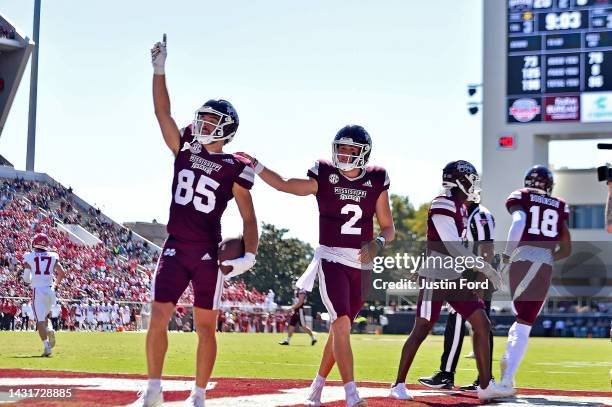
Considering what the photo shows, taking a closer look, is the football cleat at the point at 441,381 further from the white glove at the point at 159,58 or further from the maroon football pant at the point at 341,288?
the white glove at the point at 159,58

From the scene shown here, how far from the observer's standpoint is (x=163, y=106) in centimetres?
776

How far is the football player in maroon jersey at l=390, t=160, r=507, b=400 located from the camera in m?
9.24

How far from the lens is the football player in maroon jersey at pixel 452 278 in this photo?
364 inches

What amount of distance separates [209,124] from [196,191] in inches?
19.1

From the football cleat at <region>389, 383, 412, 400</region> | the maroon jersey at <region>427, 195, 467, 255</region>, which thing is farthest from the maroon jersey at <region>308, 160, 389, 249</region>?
the football cleat at <region>389, 383, 412, 400</region>

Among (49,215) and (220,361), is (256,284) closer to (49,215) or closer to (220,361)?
(49,215)

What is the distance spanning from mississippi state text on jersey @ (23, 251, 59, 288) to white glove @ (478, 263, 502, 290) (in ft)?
26.8

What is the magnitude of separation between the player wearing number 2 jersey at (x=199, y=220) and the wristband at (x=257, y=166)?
0.28m

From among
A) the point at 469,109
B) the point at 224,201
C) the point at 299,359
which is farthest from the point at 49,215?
the point at 224,201

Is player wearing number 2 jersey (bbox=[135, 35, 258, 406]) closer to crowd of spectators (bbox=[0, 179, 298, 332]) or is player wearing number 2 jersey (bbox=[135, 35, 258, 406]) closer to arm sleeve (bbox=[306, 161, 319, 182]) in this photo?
arm sleeve (bbox=[306, 161, 319, 182])

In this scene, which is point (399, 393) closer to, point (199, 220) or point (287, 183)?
point (287, 183)

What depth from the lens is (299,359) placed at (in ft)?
56.1

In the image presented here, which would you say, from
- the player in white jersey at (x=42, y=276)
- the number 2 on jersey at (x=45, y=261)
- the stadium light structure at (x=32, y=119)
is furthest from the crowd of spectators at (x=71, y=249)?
the number 2 on jersey at (x=45, y=261)

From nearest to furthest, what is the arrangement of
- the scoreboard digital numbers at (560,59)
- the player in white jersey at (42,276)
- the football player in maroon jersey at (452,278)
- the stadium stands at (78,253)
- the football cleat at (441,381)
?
the football player in maroon jersey at (452,278)
the football cleat at (441,381)
the player in white jersey at (42,276)
the stadium stands at (78,253)
the scoreboard digital numbers at (560,59)
